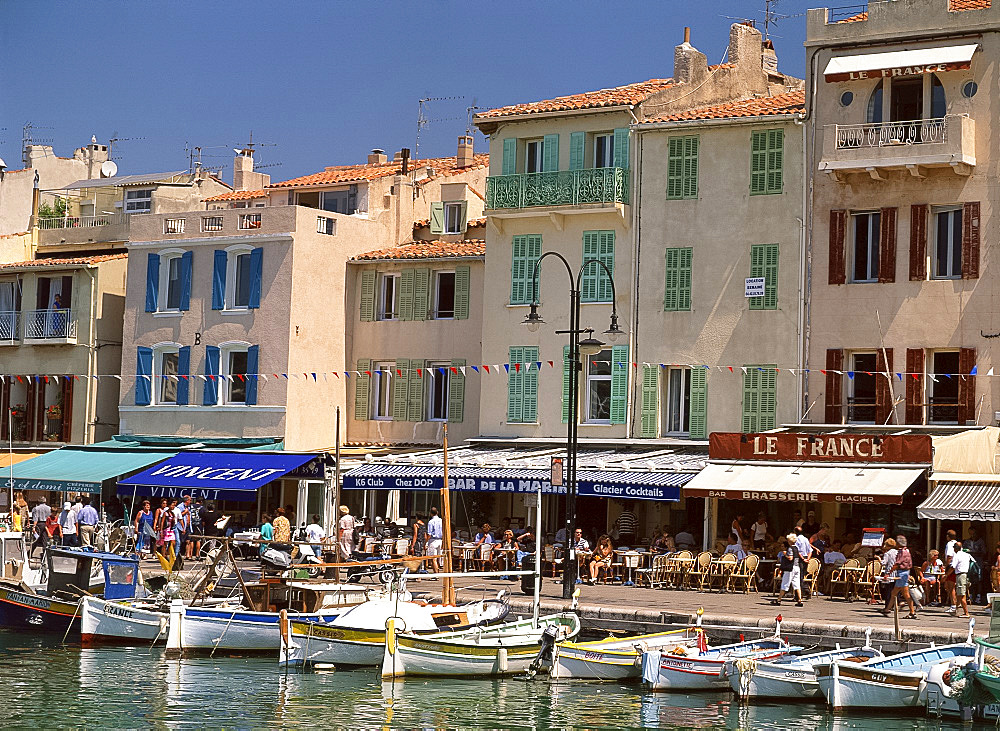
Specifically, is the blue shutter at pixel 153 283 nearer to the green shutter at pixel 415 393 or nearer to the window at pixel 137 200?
the green shutter at pixel 415 393

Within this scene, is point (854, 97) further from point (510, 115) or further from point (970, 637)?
point (970, 637)

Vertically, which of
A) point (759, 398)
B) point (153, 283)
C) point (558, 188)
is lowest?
point (759, 398)

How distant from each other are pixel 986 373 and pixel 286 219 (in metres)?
20.2

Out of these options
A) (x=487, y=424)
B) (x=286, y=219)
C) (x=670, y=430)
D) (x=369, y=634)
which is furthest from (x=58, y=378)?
(x=369, y=634)

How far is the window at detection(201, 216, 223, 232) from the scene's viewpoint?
162 ft

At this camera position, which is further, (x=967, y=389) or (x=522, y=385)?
(x=522, y=385)

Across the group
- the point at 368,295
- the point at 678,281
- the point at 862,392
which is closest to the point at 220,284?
the point at 368,295

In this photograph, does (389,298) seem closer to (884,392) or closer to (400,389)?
(400,389)

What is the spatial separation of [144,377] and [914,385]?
23.2 metres

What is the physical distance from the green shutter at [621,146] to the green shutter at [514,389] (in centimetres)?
565

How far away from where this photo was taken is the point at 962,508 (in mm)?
33344

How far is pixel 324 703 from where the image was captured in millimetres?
27703

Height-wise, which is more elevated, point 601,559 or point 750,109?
point 750,109

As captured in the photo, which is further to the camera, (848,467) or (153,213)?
(153,213)
